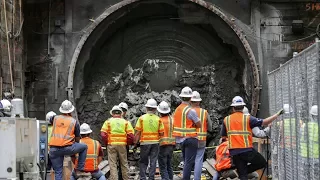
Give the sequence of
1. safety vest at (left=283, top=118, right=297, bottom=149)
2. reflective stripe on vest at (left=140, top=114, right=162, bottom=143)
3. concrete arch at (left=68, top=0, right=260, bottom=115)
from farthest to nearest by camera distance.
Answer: concrete arch at (left=68, top=0, right=260, bottom=115) → reflective stripe on vest at (left=140, top=114, right=162, bottom=143) → safety vest at (left=283, top=118, right=297, bottom=149)

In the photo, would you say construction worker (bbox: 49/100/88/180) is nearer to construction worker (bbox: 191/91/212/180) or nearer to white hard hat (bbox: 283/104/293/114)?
construction worker (bbox: 191/91/212/180)

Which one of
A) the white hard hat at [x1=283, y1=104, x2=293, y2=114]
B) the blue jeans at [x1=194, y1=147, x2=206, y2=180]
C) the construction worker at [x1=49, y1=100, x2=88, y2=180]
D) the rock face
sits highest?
the rock face

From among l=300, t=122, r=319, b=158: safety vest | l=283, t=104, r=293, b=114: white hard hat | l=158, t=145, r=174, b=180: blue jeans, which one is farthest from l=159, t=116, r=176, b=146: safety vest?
l=300, t=122, r=319, b=158: safety vest

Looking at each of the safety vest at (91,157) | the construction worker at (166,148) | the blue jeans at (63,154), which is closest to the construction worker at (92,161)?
the safety vest at (91,157)

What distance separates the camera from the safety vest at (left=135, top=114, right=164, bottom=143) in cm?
1127

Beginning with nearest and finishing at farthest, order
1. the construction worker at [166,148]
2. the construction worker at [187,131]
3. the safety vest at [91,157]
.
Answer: the construction worker at [187,131]
the safety vest at [91,157]
the construction worker at [166,148]

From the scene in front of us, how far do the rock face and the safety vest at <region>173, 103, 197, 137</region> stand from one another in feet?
19.6

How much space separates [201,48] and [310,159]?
35.2ft

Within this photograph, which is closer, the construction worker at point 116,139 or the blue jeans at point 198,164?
the blue jeans at point 198,164

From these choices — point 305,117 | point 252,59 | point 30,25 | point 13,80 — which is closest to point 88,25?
point 30,25

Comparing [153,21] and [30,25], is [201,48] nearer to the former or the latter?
[153,21]

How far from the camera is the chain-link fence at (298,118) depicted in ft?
20.0

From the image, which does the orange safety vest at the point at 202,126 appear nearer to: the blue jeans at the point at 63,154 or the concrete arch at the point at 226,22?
the blue jeans at the point at 63,154

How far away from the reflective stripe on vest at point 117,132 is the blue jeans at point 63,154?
4.89ft
